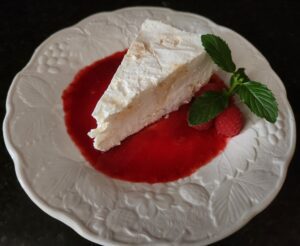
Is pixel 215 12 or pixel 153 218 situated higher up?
pixel 215 12

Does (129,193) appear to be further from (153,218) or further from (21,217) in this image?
(21,217)

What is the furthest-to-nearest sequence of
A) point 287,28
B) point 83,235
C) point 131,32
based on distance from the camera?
1. point 287,28
2. point 131,32
3. point 83,235

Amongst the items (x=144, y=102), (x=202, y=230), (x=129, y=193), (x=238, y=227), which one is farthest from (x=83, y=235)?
(x=144, y=102)

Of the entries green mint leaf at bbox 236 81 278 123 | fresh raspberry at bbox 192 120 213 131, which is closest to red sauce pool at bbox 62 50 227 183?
fresh raspberry at bbox 192 120 213 131

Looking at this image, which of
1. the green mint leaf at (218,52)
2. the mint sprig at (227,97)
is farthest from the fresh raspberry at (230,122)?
the green mint leaf at (218,52)

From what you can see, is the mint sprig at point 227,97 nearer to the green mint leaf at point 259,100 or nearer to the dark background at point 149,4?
the green mint leaf at point 259,100

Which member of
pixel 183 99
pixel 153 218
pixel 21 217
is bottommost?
pixel 21 217

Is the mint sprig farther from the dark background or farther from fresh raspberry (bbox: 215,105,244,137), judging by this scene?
the dark background
